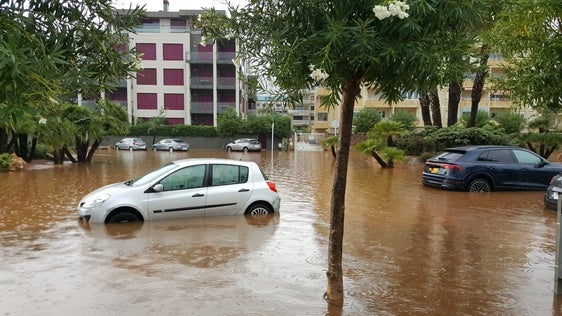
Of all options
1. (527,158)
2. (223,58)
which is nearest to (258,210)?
(527,158)

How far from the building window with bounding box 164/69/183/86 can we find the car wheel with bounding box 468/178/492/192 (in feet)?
152

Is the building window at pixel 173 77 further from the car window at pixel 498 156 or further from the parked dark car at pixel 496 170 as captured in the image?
the car window at pixel 498 156

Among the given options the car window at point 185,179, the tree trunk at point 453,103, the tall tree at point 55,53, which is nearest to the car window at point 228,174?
the car window at point 185,179

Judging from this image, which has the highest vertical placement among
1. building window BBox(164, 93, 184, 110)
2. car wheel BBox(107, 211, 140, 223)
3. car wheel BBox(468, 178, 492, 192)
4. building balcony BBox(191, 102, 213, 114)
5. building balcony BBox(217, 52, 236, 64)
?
building balcony BBox(217, 52, 236, 64)

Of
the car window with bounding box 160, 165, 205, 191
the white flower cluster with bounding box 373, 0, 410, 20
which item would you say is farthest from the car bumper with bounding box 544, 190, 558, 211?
the white flower cluster with bounding box 373, 0, 410, 20

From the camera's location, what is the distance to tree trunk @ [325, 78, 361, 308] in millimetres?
4566

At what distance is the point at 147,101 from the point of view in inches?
2219

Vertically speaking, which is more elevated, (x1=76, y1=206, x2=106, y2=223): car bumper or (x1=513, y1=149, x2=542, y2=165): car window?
(x1=513, y1=149, x2=542, y2=165): car window

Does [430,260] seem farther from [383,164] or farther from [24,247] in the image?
[383,164]

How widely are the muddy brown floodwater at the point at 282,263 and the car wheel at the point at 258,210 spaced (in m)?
0.28

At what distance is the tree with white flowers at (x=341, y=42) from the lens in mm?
3525

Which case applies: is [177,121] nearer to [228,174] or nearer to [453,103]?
[453,103]

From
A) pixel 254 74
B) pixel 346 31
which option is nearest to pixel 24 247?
pixel 254 74

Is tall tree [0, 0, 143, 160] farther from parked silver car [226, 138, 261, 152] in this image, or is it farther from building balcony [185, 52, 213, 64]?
building balcony [185, 52, 213, 64]
